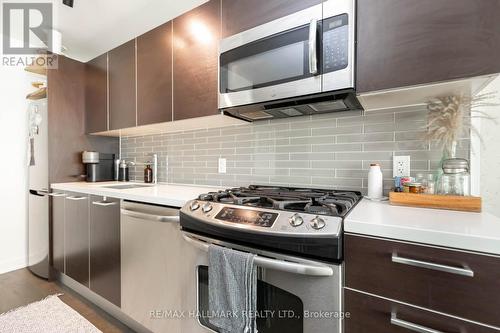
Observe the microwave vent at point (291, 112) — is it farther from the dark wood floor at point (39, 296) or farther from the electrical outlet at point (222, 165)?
the dark wood floor at point (39, 296)

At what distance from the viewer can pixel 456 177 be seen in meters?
1.03

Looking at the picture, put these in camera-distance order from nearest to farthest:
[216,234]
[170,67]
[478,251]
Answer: [478,251] → [216,234] → [170,67]

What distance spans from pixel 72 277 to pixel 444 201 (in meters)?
2.63

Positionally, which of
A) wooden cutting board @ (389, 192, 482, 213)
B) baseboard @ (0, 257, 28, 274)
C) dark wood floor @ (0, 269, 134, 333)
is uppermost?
wooden cutting board @ (389, 192, 482, 213)

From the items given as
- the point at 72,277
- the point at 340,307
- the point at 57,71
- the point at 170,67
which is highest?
the point at 57,71

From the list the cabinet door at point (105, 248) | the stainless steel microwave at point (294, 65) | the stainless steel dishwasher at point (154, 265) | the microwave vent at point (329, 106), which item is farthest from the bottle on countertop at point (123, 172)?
the microwave vent at point (329, 106)

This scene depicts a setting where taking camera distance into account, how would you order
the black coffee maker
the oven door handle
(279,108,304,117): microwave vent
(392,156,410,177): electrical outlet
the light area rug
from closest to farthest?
the oven door handle
(392,156,410,177): electrical outlet
(279,108,304,117): microwave vent
the light area rug
the black coffee maker

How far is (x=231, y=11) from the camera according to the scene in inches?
53.6

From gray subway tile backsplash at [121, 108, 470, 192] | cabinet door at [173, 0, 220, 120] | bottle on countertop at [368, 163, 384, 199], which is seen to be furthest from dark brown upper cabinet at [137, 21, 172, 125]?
bottle on countertop at [368, 163, 384, 199]

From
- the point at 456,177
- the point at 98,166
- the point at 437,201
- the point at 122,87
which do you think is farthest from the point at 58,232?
the point at 456,177

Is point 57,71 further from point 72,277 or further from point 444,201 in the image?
point 444,201

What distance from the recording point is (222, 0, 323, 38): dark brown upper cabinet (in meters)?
1.16

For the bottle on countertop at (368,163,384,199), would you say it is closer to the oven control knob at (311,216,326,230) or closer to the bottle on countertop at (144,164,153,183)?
the oven control knob at (311,216,326,230)

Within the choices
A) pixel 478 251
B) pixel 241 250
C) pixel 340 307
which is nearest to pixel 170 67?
pixel 241 250
